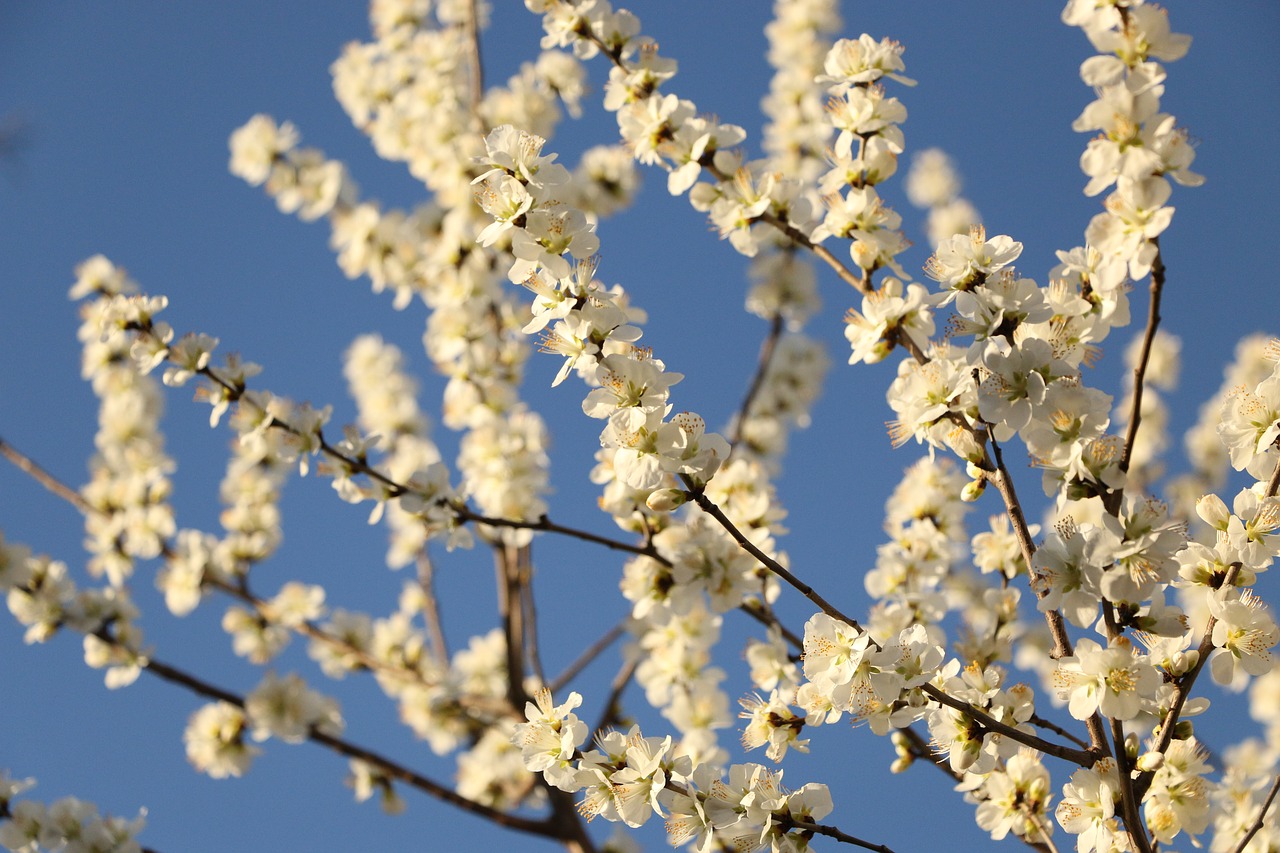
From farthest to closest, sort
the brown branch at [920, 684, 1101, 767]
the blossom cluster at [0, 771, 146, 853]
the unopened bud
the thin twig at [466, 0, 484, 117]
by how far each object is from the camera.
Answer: the thin twig at [466, 0, 484, 117]
the blossom cluster at [0, 771, 146, 853]
the unopened bud
the brown branch at [920, 684, 1101, 767]

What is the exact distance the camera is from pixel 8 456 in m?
4.56

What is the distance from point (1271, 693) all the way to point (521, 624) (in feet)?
16.8

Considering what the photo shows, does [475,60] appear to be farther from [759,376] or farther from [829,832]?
[829,832]

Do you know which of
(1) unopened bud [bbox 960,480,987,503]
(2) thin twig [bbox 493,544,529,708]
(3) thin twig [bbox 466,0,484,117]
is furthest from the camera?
(3) thin twig [bbox 466,0,484,117]

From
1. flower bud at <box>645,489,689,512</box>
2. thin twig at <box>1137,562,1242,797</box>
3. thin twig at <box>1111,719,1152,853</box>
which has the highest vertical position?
thin twig at <box>1137,562,1242,797</box>

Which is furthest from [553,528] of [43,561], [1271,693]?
[1271,693]

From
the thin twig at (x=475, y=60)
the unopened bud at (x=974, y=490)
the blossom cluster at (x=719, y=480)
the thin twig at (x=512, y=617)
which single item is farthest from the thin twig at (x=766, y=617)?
the thin twig at (x=475, y=60)

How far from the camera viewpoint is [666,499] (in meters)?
2.20

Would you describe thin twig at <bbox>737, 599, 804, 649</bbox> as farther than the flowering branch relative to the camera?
Yes

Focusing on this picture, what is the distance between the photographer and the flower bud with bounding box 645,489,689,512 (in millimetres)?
2189

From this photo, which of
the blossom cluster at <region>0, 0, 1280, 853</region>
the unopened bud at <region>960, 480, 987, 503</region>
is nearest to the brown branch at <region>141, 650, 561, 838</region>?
the blossom cluster at <region>0, 0, 1280, 853</region>

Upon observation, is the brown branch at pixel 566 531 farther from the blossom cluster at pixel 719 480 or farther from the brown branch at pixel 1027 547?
the brown branch at pixel 1027 547

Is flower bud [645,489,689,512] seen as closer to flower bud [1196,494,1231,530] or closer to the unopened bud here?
the unopened bud

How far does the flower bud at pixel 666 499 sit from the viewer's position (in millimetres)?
2189
